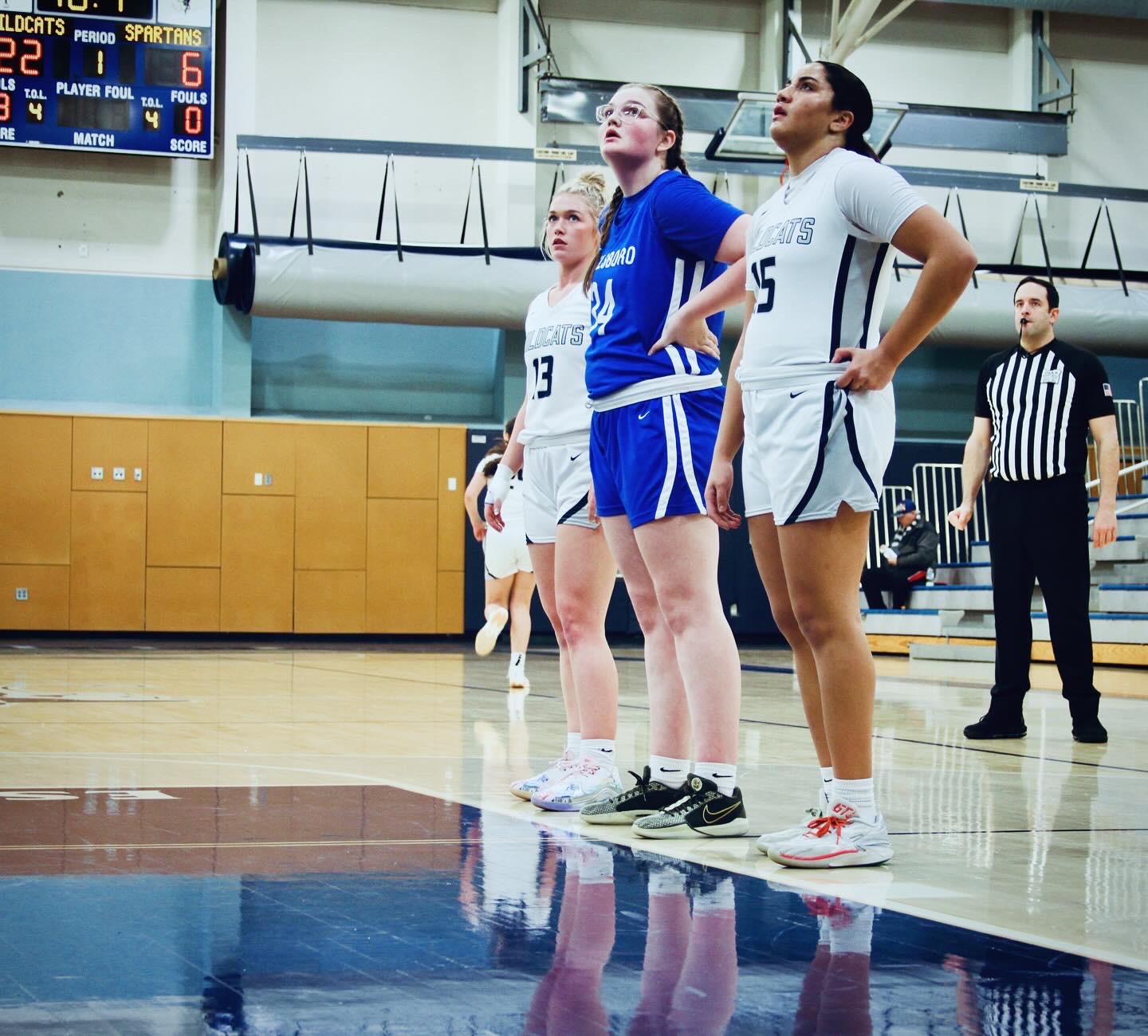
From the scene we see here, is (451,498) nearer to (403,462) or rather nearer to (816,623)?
(403,462)

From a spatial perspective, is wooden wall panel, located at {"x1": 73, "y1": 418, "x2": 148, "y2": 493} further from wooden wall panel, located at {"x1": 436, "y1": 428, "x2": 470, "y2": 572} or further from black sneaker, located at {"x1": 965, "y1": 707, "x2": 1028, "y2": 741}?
black sneaker, located at {"x1": 965, "y1": 707, "x2": 1028, "y2": 741}

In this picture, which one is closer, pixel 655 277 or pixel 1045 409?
pixel 655 277

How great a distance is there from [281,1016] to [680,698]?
173cm

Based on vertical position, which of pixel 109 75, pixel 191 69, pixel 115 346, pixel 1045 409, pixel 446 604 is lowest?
pixel 446 604

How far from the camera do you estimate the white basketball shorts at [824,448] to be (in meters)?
2.78

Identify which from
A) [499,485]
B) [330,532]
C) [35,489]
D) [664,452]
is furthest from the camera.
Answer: [330,532]

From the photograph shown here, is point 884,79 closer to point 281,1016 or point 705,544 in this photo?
point 705,544

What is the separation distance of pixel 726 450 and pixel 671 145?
786mm

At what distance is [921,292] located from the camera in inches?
110

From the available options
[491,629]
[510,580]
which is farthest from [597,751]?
[510,580]

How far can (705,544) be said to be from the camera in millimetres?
3217

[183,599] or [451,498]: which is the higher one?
[451,498]

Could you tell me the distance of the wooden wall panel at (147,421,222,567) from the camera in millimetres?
14938

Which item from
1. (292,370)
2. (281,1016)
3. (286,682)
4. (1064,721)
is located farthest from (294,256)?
(281,1016)
